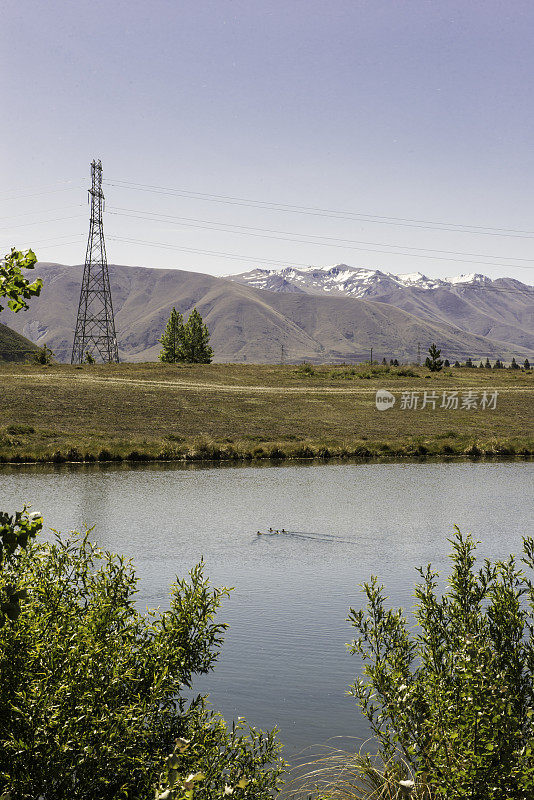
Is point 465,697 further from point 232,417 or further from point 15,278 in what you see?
point 232,417

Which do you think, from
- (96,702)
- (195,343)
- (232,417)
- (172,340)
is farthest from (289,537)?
(172,340)

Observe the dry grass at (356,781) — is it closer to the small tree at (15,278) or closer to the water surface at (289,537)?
the water surface at (289,537)

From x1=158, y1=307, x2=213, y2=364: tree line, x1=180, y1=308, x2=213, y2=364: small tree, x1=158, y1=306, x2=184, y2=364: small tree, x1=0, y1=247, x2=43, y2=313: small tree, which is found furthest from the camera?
x1=158, y1=306, x2=184, y2=364: small tree

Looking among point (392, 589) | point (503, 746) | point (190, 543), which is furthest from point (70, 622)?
point (190, 543)

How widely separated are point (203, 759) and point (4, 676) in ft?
6.80

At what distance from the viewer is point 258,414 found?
64250 mm

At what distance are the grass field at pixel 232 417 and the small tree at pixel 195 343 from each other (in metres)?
34.4

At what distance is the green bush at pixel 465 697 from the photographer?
19.7ft

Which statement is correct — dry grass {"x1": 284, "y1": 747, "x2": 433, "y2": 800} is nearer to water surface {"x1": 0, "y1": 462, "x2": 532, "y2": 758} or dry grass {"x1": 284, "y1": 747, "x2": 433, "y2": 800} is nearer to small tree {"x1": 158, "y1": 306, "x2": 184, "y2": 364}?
water surface {"x1": 0, "y1": 462, "x2": 532, "y2": 758}

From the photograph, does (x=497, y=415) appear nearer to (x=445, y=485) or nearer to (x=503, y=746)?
(x=445, y=485)

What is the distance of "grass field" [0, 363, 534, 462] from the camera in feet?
167

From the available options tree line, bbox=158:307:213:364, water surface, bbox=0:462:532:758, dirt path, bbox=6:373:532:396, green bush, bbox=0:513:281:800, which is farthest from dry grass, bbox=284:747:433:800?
tree line, bbox=158:307:213:364

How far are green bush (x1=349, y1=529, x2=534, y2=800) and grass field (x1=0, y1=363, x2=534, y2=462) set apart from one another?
40.9 metres

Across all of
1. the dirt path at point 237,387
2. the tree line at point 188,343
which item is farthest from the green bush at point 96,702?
the tree line at point 188,343
